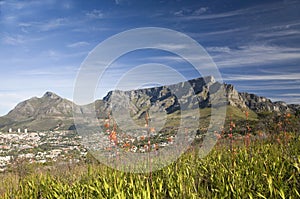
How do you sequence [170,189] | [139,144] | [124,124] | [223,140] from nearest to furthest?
[170,189] → [124,124] → [139,144] → [223,140]

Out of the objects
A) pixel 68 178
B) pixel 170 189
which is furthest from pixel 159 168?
pixel 68 178

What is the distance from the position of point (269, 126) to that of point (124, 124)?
7.02 meters

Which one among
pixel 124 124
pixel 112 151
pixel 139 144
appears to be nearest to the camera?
pixel 124 124

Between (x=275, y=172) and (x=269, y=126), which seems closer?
(x=275, y=172)

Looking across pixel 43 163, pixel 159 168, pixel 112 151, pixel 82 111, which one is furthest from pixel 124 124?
pixel 43 163

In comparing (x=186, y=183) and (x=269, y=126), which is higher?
(x=269, y=126)

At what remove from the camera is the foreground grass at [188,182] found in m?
4.38

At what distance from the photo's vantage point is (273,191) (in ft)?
13.9

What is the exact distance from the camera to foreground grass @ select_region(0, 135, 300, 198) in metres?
4.38

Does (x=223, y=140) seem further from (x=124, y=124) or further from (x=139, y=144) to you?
(x=124, y=124)

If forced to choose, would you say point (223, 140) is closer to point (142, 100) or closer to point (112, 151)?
point (142, 100)

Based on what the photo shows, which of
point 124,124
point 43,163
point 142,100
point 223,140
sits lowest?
point 43,163

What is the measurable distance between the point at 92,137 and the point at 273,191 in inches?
164

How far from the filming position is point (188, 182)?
5.11 m
